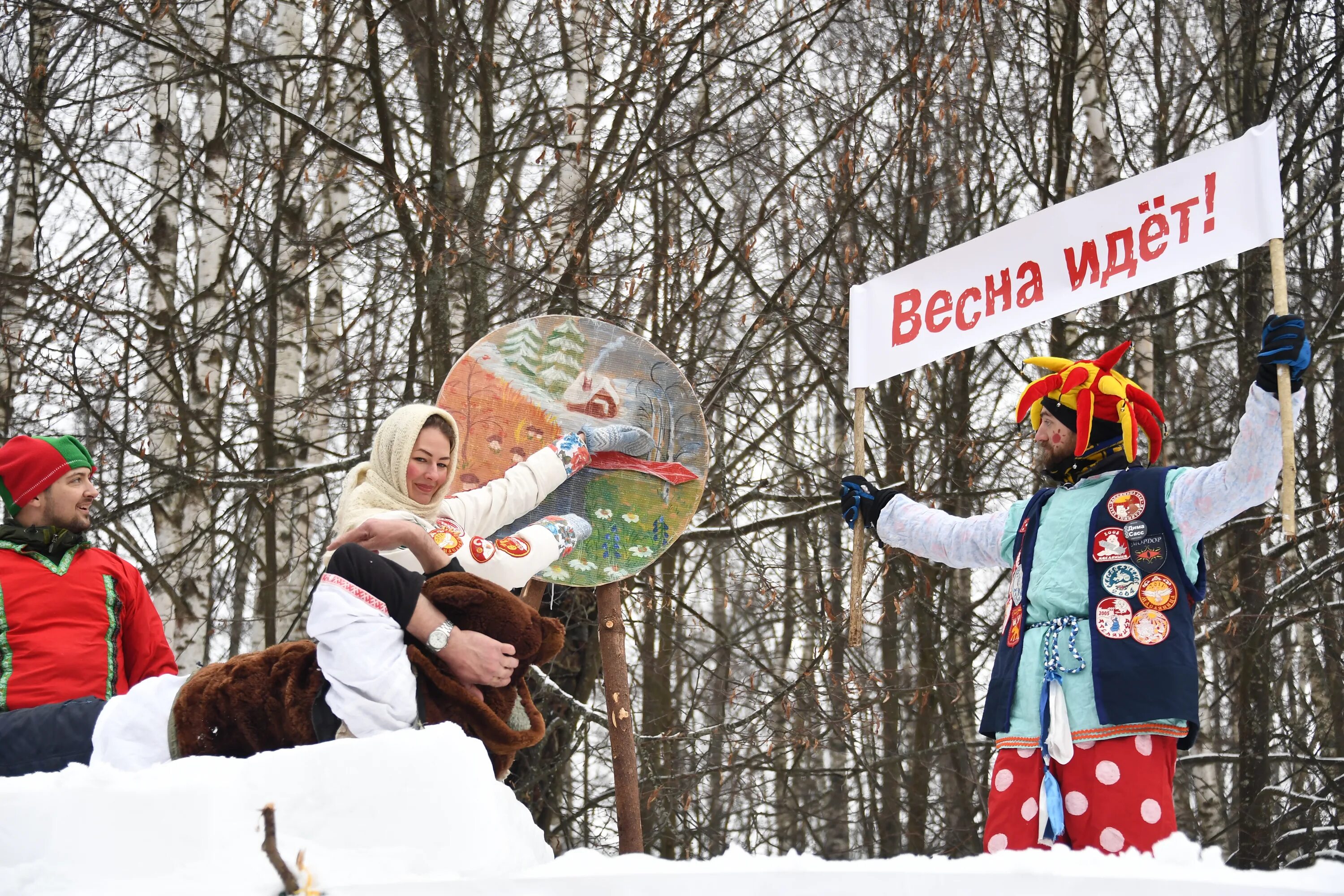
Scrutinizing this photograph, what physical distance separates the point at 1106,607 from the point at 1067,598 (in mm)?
98

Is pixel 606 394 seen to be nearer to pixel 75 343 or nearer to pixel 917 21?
pixel 75 343

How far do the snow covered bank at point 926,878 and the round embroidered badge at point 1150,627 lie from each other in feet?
4.61

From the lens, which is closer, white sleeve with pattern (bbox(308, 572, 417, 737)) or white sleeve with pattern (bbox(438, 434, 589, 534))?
white sleeve with pattern (bbox(308, 572, 417, 737))

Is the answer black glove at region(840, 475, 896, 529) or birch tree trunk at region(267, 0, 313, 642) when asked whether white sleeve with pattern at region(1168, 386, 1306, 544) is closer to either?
black glove at region(840, 475, 896, 529)

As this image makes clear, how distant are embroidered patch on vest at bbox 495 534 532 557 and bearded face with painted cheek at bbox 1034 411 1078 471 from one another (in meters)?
1.35

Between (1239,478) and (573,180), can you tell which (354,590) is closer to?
(1239,478)

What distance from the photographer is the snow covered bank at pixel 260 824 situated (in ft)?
5.51

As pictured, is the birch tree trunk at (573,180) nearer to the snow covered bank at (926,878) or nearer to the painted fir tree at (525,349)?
the painted fir tree at (525,349)

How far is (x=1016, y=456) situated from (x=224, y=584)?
14.5 ft

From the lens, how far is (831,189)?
7.03 meters

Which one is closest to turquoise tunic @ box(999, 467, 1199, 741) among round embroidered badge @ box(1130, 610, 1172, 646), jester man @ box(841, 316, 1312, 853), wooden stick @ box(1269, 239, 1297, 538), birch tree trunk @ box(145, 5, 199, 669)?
jester man @ box(841, 316, 1312, 853)

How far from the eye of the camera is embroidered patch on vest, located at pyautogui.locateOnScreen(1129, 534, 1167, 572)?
2.99 metres

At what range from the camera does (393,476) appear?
10.4 ft

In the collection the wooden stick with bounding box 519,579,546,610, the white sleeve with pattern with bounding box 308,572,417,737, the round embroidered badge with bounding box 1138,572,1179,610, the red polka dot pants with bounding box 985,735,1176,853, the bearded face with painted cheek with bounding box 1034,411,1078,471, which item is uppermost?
the bearded face with painted cheek with bounding box 1034,411,1078,471
